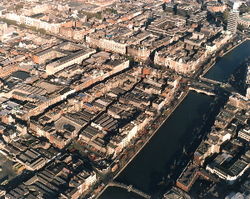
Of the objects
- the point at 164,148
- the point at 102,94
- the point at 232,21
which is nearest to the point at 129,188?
the point at 164,148

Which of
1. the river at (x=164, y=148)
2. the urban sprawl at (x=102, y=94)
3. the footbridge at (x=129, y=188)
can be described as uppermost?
the urban sprawl at (x=102, y=94)

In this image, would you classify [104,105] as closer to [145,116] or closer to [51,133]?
[145,116]

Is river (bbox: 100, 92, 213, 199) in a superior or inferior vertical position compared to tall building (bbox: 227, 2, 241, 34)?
inferior

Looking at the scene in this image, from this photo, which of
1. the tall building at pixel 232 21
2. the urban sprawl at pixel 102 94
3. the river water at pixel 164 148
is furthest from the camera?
the tall building at pixel 232 21

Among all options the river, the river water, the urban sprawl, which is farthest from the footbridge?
the river

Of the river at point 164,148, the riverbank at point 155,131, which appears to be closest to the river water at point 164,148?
the river at point 164,148

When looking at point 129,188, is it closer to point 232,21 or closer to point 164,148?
point 164,148

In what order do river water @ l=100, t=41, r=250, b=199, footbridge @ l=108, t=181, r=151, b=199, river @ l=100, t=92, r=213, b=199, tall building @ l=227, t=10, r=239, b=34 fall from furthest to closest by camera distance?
1. tall building @ l=227, t=10, r=239, b=34
2. river @ l=100, t=92, r=213, b=199
3. river water @ l=100, t=41, r=250, b=199
4. footbridge @ l=108, t=181, r=151, b=199

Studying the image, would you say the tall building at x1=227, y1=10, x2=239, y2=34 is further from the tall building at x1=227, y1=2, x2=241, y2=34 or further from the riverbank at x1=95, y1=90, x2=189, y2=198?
the riverbank at x1=95, y1=90, x2=189, y2=198

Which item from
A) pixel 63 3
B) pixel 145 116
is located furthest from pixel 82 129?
pixel 63 3

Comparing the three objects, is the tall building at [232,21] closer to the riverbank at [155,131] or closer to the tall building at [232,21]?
the tall building at [232,21]
